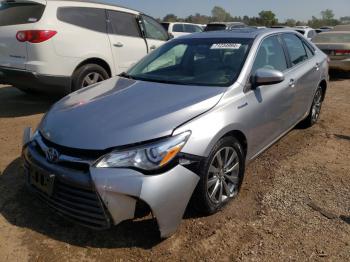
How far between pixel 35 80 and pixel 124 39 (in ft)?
6.51

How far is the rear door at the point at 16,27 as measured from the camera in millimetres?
5562

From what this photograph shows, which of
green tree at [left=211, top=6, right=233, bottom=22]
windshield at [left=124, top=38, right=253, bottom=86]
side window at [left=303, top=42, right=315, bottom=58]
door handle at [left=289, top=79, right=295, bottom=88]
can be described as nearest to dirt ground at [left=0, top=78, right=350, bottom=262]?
door handle at [left=289, top=79, right=295, bottom=88]

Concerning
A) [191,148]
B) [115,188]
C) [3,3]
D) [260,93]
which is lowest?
[115,188]

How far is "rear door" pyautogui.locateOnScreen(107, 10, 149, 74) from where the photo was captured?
Answer: 6.63 m

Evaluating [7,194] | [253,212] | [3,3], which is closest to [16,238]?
[7,194]

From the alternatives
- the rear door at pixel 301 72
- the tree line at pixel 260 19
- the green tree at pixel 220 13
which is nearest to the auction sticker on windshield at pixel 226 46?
the rear door at pixel 301 72

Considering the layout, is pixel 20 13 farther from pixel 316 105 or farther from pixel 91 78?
pixel 316 105

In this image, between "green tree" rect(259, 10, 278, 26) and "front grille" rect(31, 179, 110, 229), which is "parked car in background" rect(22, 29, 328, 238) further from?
"green tree" rect(259, 10, 278, 26)

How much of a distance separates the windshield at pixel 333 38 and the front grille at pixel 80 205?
Answer: 30.9 ft

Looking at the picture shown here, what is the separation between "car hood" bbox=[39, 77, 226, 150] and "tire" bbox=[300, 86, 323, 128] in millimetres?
2568

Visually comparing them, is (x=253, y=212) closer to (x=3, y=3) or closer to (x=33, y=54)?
(x=33, y=54)

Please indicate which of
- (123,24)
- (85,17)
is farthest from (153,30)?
(85,17)

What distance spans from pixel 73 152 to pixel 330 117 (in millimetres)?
4764

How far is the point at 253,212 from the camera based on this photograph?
10.2ft
